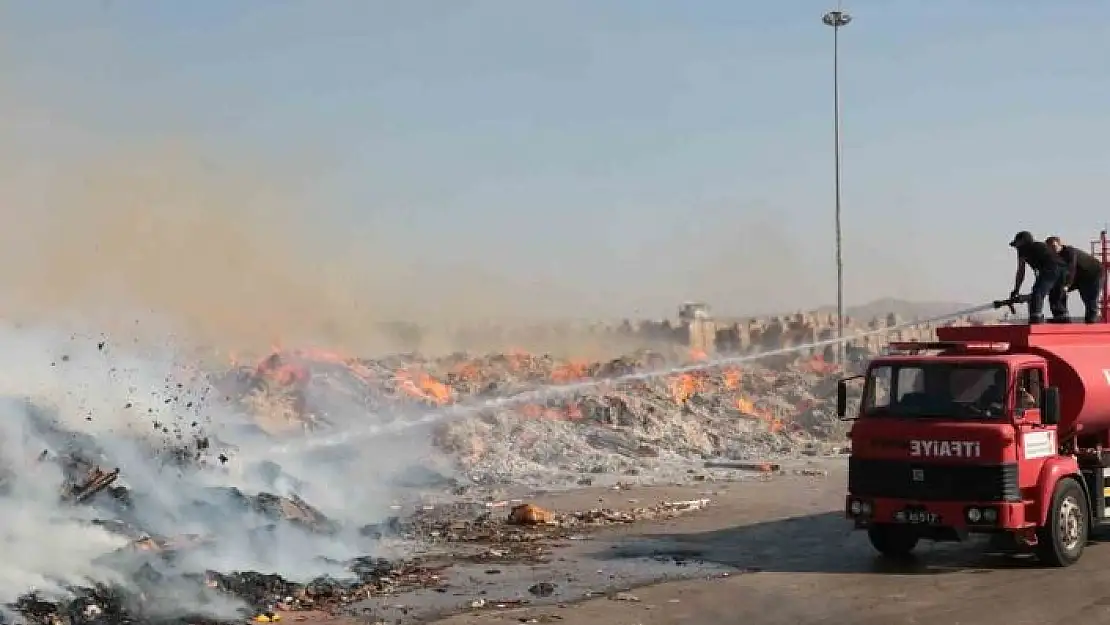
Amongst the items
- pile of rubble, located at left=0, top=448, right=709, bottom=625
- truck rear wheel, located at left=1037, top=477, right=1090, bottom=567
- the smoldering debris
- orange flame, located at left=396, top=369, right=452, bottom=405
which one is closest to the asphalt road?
truck rear wheel, located at left=1037, top=477, right=1090, bottom=567

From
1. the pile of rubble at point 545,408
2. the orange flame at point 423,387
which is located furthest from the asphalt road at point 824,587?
the orange flame at point 423,387

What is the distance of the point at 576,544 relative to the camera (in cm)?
1370

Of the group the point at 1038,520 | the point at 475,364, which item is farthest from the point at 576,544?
the point at 475,364

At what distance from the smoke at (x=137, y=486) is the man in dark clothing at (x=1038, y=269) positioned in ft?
27.2

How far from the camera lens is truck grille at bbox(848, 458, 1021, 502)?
11000mm

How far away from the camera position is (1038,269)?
1372cm

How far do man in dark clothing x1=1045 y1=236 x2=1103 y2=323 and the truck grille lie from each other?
3.58 m

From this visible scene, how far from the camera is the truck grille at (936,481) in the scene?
11.0 metres

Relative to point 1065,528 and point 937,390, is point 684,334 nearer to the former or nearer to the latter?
point 937,390

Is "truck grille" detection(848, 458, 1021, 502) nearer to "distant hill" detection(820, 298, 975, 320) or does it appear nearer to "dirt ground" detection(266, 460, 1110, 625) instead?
"dirt ground" detection(266, 460, 1110, 625)

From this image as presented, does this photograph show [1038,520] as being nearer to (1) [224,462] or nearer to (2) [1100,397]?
(2) [1100,397]

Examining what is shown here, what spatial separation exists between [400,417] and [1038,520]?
1391cm

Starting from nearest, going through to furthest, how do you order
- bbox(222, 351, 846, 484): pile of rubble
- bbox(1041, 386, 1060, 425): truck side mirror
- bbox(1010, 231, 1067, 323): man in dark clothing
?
1. bbox(1041, 386, 1060, 425): truck side mirror
2. bbox(1010, 231, 1067, 323): man in dark clothing
3. bbox(222, 351, 846, 484): pile of rubble

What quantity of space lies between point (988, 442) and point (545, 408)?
15.1 m
